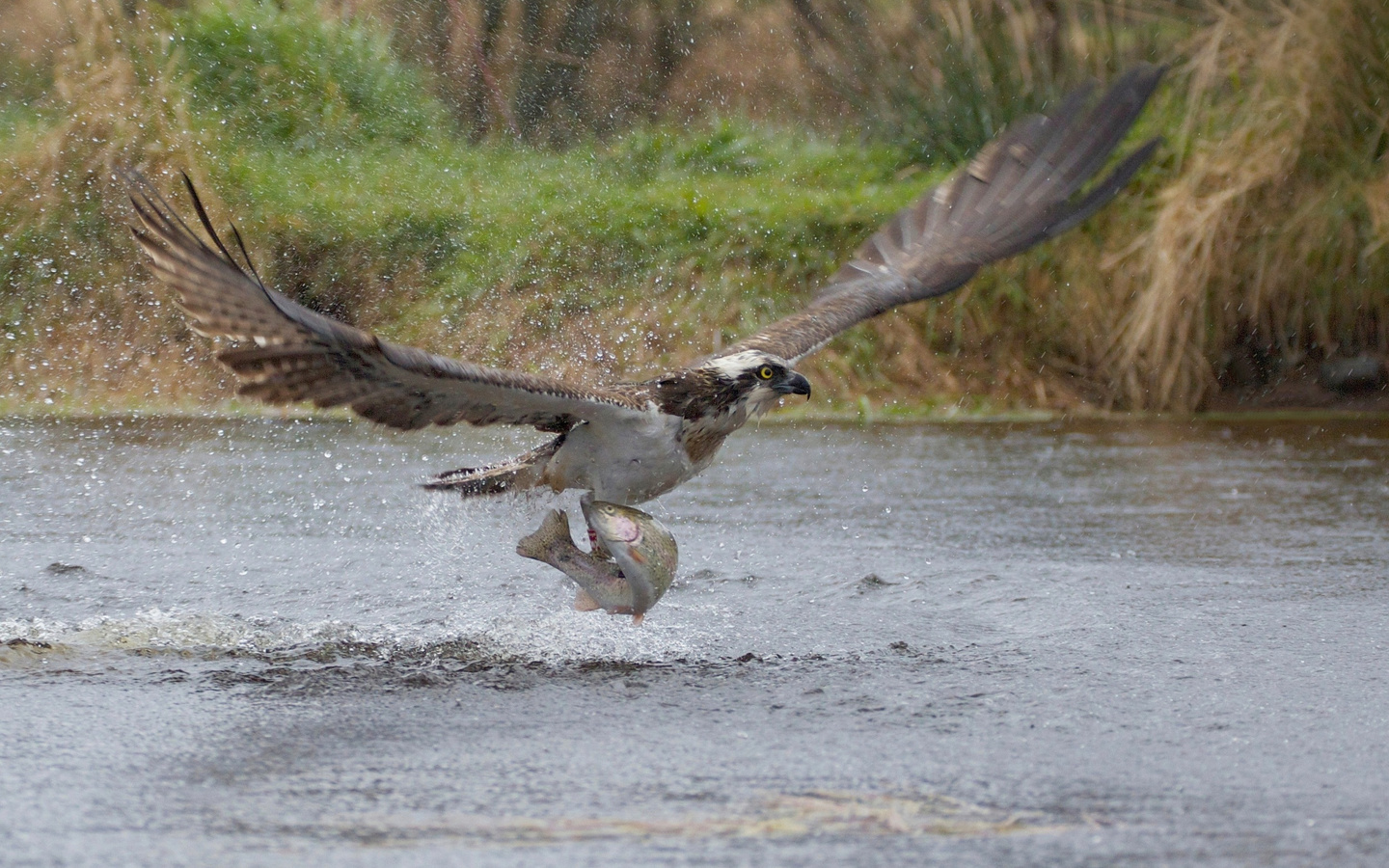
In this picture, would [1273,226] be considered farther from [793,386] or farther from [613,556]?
[613,556]

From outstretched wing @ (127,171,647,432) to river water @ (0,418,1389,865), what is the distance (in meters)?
0.79

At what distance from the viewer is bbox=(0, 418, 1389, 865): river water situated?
11.0 ft

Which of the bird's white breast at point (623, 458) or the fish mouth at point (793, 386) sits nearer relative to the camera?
the bird's white breast at point (623, 458)

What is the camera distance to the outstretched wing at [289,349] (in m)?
4.32

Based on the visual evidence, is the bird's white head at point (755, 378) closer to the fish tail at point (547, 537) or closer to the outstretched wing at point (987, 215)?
the outstretched wing at point (987, 215)

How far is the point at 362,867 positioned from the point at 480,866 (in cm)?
21

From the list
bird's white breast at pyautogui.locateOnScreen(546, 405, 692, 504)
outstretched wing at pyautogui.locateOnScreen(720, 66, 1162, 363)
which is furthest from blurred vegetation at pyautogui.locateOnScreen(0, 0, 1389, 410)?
bird's white breast at pyautogui.locateOnScreen(546, 405, 692, 504)

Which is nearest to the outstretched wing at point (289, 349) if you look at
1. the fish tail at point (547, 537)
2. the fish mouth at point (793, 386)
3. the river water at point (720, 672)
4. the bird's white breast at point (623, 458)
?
the bird's white breast at point (623, 458)

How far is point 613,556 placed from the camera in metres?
5.13

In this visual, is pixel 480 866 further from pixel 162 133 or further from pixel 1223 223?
pixel 162 133

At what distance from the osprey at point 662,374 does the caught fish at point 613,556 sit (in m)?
0.19

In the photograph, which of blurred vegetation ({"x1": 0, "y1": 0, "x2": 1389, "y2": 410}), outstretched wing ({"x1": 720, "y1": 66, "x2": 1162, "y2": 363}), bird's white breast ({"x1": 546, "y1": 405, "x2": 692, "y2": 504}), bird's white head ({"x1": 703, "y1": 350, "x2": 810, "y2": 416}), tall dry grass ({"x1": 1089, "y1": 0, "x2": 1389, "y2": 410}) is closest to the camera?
bird's white breast ({"x1": 546, "y1": 405, "x2": 692, "y2": 504})

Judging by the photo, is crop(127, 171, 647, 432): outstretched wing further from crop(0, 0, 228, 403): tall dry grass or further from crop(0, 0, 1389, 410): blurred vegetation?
crop(0, 0, 228, 403): tall dry grass

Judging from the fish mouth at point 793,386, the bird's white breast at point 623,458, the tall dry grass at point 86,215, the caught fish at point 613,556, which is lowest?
the caught fish at point 613,556
